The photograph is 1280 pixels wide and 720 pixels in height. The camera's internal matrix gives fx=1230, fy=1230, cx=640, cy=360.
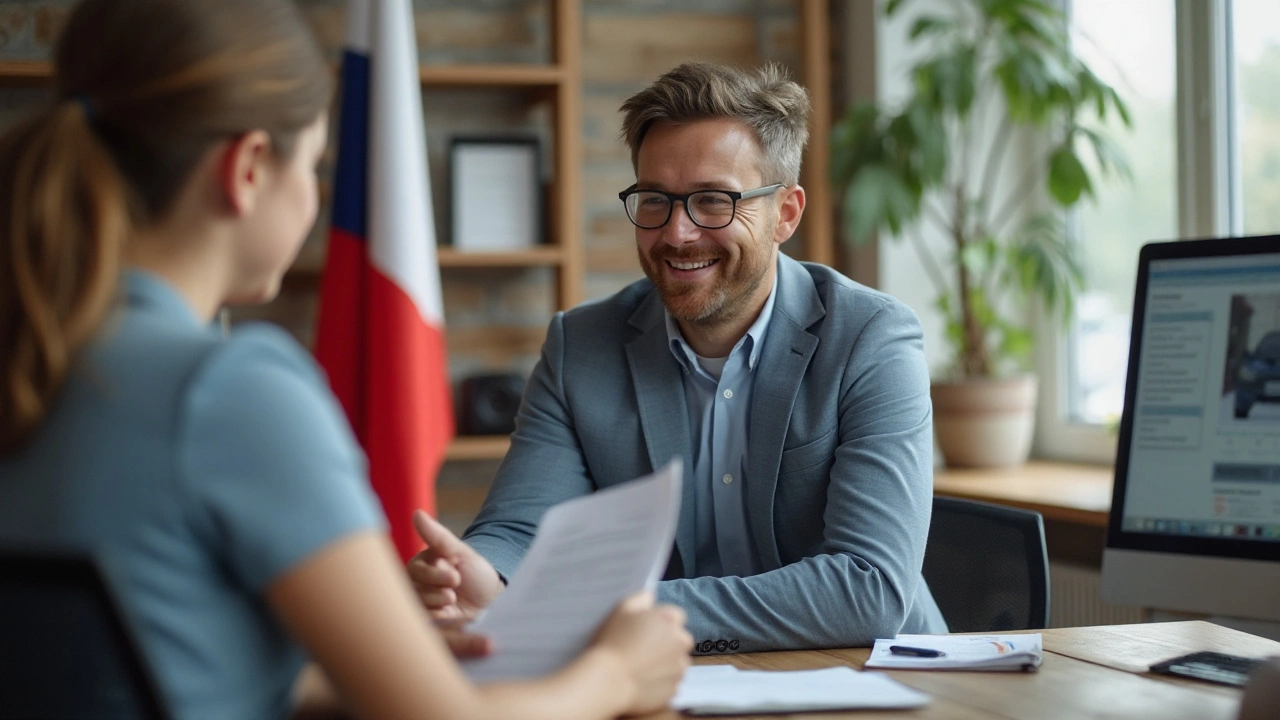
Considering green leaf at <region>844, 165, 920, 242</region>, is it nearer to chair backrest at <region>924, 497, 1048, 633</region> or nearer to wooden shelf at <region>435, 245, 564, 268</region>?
wooden shelf at <region>435, 245, 564, 268</region>

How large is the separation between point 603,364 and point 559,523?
0.90 meters

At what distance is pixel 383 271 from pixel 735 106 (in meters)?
1.13

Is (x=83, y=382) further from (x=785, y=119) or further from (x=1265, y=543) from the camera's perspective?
(x=785, y=119)

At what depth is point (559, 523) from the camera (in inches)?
40.8

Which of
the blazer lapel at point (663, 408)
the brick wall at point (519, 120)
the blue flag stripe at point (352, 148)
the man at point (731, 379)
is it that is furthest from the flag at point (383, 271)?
the blazer lapel at point (663, 408)

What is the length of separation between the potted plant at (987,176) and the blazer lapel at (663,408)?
1.11 metres

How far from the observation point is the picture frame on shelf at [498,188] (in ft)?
10.5

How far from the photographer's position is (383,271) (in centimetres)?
273

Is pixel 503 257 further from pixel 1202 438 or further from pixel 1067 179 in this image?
pixel 1202 438

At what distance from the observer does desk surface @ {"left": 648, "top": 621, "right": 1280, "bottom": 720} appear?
109cm

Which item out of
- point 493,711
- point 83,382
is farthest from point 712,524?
point 83,382

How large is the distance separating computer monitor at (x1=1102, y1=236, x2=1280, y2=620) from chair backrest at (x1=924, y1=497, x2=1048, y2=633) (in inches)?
8.8

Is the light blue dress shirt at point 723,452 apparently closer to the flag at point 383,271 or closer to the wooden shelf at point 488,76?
the flag at point 383,271

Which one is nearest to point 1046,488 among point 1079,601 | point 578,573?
point 1079,601
